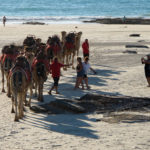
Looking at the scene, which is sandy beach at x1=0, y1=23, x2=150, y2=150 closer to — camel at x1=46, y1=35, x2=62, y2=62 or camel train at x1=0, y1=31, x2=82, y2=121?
camel train at x1=0, y1=31, x2=82, y2=121

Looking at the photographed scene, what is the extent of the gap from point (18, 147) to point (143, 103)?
484 centimetres

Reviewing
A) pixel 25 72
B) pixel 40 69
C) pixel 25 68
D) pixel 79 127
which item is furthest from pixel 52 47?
pixel 79 127

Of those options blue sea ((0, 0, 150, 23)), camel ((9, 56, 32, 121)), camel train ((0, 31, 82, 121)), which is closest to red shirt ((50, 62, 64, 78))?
camel train ((0, 31, 82, 121))

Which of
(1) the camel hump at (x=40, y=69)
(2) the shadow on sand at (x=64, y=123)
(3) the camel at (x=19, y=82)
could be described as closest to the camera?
(2) the shadow on sand at (x=64, y=123)

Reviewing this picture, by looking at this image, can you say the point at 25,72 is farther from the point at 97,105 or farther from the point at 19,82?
the point at 97,105

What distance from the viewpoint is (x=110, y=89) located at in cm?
1702

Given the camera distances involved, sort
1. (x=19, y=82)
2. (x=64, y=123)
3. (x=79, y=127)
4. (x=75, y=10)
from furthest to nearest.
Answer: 1. (x=75, y=10)
2. (x=19, y=82)
3. (x=64, y=123)
4. (x=79, y=127)

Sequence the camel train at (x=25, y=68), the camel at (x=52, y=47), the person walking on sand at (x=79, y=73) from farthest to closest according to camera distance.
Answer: the camel at (x=52, y=47), the person walking on sand at (x=79, y=73), the camel train at (x=25, y=68)

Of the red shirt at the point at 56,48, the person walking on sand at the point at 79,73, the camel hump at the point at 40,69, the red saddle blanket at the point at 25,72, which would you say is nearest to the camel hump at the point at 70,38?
the red shirt at the point at 56,48

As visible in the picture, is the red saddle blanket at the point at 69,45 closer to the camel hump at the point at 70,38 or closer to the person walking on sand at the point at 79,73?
the camel hump at the point at 70,38

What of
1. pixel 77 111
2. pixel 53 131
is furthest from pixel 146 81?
pixel 53 131

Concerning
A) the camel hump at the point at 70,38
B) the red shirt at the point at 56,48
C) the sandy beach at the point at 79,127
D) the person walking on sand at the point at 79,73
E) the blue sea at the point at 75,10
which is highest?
the blue sea at the point at 75,10

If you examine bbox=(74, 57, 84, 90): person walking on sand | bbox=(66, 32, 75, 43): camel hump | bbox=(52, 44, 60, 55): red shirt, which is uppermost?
bbox=(66, 32, 75, 43): camel hump

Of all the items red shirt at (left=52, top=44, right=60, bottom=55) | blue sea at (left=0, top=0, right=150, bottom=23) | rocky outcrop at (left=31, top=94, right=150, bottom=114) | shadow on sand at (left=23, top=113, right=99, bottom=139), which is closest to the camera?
shadow on sand at (left=23, top=113, right=99, bottom=139)
